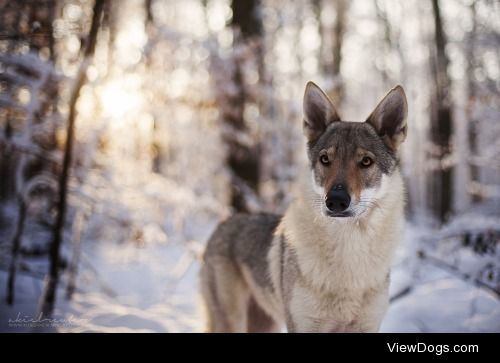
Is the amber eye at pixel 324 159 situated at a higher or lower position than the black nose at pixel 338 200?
higher

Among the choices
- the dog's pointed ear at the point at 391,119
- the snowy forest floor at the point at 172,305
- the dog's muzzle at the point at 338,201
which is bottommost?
the snowy forest floor at the point at 172,305

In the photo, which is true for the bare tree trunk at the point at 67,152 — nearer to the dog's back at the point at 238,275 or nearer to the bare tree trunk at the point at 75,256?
the bare tree trunk at the point at 75,256

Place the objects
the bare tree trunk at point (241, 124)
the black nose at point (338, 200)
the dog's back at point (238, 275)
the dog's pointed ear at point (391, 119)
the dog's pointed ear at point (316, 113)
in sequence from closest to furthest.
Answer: the black nose at point (338, 200) → the dog's pointed ear at point (391, 119) → the dog's pointed ear at point (316, 113) → the dog's back at point (238, 275) → the bare tree trunk at point (241, 124)

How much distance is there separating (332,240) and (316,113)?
46.4 inches

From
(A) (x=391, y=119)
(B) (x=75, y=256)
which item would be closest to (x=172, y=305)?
(B) (x=75, y=256)

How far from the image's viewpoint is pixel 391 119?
9.46 ft

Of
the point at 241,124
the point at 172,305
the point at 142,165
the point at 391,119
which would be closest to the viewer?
the point at 391,119

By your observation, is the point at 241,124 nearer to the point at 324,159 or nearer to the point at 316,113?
the point at 316,113

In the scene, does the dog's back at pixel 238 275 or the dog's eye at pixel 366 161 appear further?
the dog's back at pixel 238 275

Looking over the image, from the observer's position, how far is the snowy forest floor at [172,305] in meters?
3.54

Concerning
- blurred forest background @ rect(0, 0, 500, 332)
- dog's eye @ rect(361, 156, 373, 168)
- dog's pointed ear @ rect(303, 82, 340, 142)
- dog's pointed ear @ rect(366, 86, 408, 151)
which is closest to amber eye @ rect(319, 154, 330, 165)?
dog's eye @ rect(361, 156, 373, 168)

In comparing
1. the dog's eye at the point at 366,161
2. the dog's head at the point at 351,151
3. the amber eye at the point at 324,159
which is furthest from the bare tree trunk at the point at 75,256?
the dog's eye at the point at 366,161
